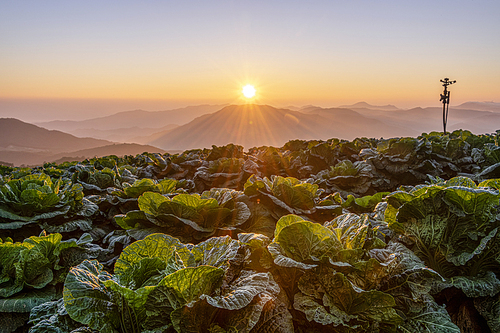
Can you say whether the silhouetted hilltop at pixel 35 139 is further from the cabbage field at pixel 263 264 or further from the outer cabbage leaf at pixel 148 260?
the outer cabbage leaf at pixel 148 260

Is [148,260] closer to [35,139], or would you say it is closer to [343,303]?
[343,303]

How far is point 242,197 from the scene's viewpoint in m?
3.05

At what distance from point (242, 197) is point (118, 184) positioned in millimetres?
2870

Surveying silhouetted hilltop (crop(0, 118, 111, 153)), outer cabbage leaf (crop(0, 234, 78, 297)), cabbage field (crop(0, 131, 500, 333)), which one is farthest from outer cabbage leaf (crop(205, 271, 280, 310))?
silhouetted hilltop (crop(0, 118, 111, 153))

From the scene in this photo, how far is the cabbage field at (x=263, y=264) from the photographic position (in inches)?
51.0

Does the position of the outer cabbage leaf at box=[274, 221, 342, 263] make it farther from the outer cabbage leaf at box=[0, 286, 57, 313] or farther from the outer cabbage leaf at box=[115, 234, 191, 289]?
the outer cabbage leaf at box=[0, 286, 57, 313]

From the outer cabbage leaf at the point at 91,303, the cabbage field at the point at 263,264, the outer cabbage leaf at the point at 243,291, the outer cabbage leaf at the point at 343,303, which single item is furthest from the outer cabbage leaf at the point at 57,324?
the outer cabbage leaf at the point at 343,303

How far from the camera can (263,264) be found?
1.58m

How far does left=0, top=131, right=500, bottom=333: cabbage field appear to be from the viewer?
51.0 inches

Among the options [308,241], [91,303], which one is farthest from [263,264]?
[91,303]

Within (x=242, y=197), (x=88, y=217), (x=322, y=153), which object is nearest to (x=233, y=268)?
(x=242, y=197)

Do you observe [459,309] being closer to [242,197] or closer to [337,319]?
[337,319]

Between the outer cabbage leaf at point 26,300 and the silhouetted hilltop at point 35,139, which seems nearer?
the outer cabbage leaf at point 26,300

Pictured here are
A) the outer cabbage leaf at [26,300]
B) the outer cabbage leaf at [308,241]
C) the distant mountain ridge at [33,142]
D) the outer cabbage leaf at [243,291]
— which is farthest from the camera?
the distant mountain ridge at [33,142]
